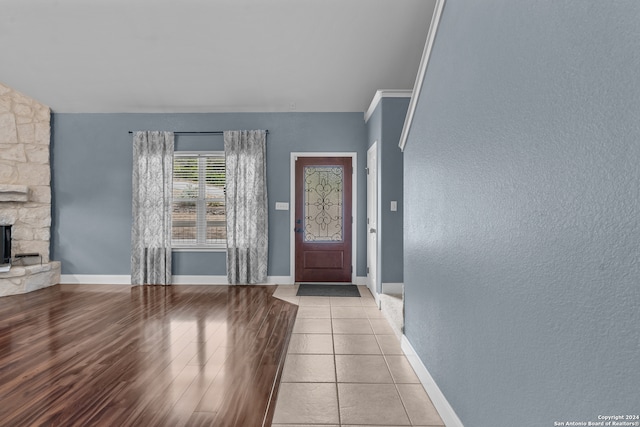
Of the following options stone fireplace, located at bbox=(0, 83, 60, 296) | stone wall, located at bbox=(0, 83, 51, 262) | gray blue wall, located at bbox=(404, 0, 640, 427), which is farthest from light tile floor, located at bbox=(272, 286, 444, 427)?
stone wall, located at bbox=(0, 83, 51, 262)

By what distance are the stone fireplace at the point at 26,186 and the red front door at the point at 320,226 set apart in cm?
381

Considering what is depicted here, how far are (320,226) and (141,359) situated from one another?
3.28 m

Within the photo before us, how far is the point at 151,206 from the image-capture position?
5.45 meters

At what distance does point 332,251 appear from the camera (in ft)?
18.3

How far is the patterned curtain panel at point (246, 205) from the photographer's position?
5.41 m

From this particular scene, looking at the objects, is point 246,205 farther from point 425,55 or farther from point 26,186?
point 425,55

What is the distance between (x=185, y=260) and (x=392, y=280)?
3.25 meters

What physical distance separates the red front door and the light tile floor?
5.73 ft

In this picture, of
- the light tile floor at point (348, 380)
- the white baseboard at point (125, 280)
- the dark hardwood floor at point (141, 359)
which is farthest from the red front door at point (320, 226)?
the light tile floor at point (348, 380)

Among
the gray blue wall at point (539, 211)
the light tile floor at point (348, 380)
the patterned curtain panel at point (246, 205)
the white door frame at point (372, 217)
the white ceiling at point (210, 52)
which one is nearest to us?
the gray blue wall at point (539, 211)

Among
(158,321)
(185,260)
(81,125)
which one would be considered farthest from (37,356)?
(81,125)

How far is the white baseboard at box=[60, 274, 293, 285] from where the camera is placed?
555 centimetres

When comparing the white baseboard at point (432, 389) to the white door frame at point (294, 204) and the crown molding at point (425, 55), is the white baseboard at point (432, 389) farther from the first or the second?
the white door frame at point (294, 204)

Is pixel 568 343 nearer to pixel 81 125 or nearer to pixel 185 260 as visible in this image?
pixel 185 260
